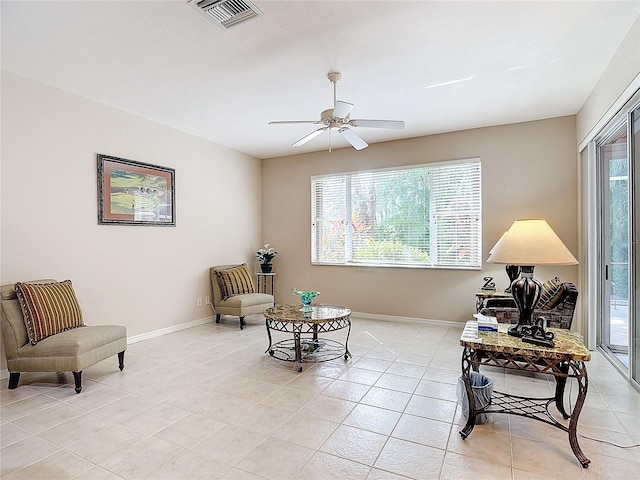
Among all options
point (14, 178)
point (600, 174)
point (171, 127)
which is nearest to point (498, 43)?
Result: point (600, 174)

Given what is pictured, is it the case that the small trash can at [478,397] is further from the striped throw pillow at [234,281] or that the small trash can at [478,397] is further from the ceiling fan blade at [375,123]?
the striped throw pillow at [234,281]

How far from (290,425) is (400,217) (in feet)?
12.8

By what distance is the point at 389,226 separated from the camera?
580 centimetres

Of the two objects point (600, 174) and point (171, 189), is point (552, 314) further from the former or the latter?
point (171, 189)

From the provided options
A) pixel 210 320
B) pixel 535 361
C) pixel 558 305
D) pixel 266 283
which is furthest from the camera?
pixel 266 283

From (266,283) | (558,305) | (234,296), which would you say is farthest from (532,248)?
(266,283)

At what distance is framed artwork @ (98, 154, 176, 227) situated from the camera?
4246 mm

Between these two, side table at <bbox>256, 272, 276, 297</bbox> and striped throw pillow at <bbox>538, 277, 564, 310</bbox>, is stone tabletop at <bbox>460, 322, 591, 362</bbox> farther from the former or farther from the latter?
side table at <bbox>256, 272, 276, 297</bbox>

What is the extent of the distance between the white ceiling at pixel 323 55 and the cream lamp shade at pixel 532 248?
5.04 feet

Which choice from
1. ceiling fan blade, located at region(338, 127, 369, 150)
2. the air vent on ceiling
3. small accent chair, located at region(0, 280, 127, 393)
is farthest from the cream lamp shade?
small accent chair, located at region(0, 280, 127, 393)

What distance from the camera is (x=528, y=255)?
2330 millimetres

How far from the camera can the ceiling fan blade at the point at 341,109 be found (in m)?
3.20

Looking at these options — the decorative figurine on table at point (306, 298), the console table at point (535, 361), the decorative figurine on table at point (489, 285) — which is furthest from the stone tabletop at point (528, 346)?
the decorative figurine on table at point (489, 285)

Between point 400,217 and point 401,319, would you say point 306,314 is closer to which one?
point 401,319
